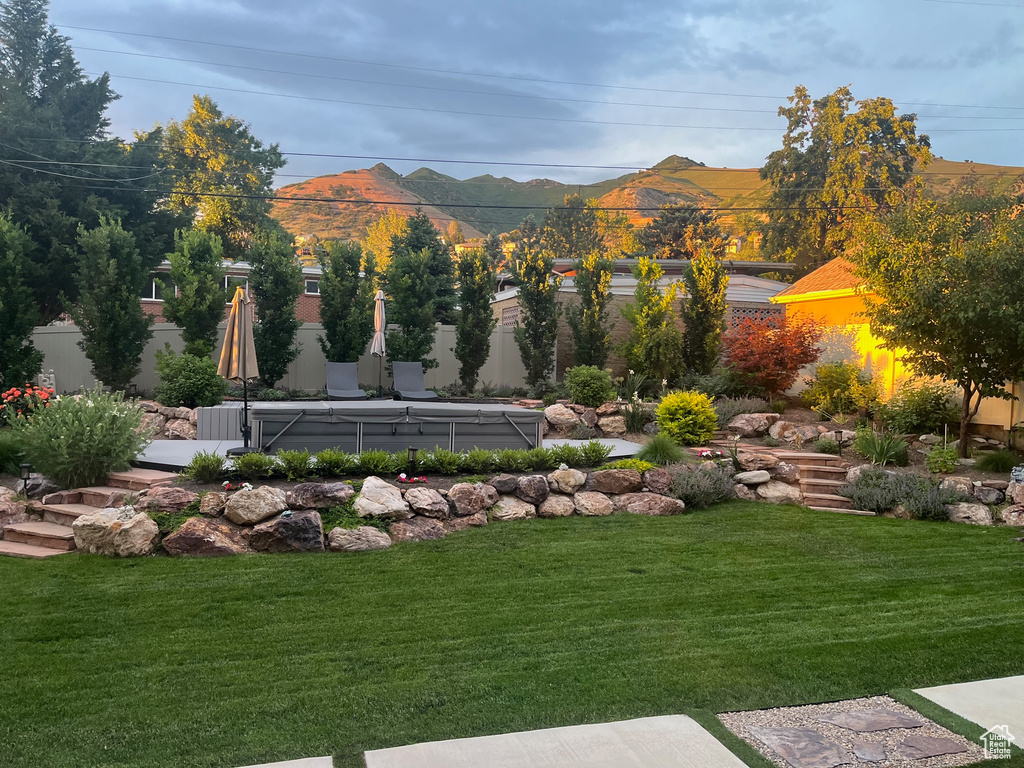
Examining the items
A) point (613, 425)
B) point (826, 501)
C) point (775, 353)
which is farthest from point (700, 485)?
point (775, 353)

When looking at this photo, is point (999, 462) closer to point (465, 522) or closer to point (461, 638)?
point (465, 522)

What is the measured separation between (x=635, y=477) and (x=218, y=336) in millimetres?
11141

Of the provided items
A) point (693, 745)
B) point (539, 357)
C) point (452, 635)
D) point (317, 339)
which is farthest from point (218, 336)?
point (693, 745)

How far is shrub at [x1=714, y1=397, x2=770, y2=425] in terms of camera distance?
1148cm

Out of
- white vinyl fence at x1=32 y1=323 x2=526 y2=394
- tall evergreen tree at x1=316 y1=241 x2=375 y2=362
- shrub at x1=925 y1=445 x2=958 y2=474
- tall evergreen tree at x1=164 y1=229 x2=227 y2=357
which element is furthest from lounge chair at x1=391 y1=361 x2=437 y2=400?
shrub at x1=925 y1=445 x2=958 y2=474

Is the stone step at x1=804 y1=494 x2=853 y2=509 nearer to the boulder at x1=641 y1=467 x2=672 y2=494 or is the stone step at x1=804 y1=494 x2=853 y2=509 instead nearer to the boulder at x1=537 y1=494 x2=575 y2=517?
the boulder at x1=641 y1=467 x2=672 y2=494

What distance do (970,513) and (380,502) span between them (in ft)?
20.8

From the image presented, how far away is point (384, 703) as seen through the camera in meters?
3.50

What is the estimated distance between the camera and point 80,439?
731cm

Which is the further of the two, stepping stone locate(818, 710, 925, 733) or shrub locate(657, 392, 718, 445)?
shrub locate(657, 392, 718, 445)

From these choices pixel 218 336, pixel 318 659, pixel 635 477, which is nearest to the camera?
pixel 318 659

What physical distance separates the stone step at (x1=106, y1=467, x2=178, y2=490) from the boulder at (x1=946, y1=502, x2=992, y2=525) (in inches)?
330

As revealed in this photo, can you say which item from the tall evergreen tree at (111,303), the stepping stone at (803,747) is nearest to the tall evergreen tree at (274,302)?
the tall evergreen tree at (111,303)

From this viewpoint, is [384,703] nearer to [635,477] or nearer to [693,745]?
A: [693,745]
